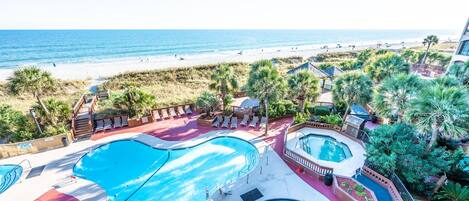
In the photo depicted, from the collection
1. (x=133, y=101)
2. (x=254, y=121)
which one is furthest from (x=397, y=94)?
(x=133, y=101)

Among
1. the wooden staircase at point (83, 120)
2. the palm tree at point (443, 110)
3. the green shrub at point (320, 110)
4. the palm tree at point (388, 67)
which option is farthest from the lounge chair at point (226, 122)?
the palm tree at point (388, 67)

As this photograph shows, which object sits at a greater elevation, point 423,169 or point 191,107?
point 423,169

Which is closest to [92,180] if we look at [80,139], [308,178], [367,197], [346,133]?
[80,139]

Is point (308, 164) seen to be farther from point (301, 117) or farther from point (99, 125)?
point (99, 125)

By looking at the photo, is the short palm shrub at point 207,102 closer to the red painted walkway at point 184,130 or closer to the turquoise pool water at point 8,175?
the red painted walkway at point 184,130

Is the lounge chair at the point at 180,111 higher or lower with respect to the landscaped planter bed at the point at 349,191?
lower

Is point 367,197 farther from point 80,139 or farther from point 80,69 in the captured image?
point 80,69

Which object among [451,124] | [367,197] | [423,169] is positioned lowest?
[367,197]
